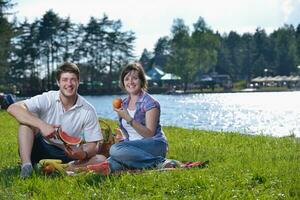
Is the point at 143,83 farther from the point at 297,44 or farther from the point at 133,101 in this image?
the point at 297,44

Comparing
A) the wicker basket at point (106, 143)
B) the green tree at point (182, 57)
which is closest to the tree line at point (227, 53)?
the green tree at point (182, 57)

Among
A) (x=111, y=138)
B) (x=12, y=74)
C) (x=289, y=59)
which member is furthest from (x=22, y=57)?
(x=111, y=138)

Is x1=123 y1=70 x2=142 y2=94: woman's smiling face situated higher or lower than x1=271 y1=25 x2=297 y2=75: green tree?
lower

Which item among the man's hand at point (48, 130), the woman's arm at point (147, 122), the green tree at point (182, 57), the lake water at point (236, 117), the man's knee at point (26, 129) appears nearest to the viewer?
the man's hand at point (48, 130)

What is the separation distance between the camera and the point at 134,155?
607 cm

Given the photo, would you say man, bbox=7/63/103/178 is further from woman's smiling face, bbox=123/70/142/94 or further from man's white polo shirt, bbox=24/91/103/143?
woman's smiling face, bbox=123/70/142/94

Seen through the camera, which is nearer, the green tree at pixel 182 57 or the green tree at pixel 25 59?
the green tree at pixel 25 59

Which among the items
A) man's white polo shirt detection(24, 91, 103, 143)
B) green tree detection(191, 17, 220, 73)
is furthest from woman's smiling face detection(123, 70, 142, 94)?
green tree detection(191, 17, 220, 73)

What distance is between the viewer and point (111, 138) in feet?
23.0

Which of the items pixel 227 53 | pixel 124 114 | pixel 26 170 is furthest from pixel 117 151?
pixel 227 53

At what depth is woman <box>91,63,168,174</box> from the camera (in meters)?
6.09

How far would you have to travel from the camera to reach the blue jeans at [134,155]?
6086 mm

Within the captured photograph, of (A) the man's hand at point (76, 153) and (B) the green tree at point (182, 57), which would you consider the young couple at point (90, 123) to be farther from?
(B) the green tree at point (182, 57)

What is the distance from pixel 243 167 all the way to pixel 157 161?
1017mm
